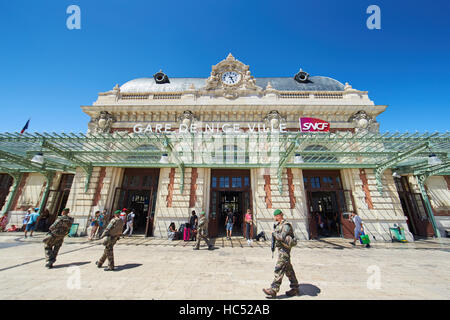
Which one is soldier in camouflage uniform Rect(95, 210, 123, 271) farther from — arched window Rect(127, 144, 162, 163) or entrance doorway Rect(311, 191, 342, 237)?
entrance doorway Rect(311, 191, 342, 237)

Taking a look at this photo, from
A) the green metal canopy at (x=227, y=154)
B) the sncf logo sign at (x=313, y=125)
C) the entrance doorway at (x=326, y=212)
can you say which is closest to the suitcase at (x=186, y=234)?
the green metal canopy at (x=227, y=154)

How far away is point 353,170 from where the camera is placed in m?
11.5

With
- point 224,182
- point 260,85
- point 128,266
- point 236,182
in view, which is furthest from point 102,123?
point 260,85

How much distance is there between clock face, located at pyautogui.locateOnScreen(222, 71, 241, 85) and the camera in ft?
47.2

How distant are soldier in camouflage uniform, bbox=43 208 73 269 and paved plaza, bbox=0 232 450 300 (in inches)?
13.3

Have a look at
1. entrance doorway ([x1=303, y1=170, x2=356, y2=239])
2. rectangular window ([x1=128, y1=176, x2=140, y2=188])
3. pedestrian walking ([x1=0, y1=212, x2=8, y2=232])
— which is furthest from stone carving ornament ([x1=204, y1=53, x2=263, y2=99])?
pedestrian walking ([x1=0, y1=212, x2=8, y2=232])

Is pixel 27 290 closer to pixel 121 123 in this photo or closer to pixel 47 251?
pixel 47 251

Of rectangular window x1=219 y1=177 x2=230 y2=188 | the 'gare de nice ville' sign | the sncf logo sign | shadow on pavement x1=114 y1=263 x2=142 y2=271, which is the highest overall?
the 'gare de nice ville' sign

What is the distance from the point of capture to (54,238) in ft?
17.7

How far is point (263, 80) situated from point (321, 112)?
6.85 m

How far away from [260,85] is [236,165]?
368 inches

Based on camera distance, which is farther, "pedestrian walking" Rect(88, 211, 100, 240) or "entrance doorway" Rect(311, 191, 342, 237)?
"entrance doorway" Rect(311, 191, 342, 237)

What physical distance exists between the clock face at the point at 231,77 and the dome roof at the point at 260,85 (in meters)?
2.23
